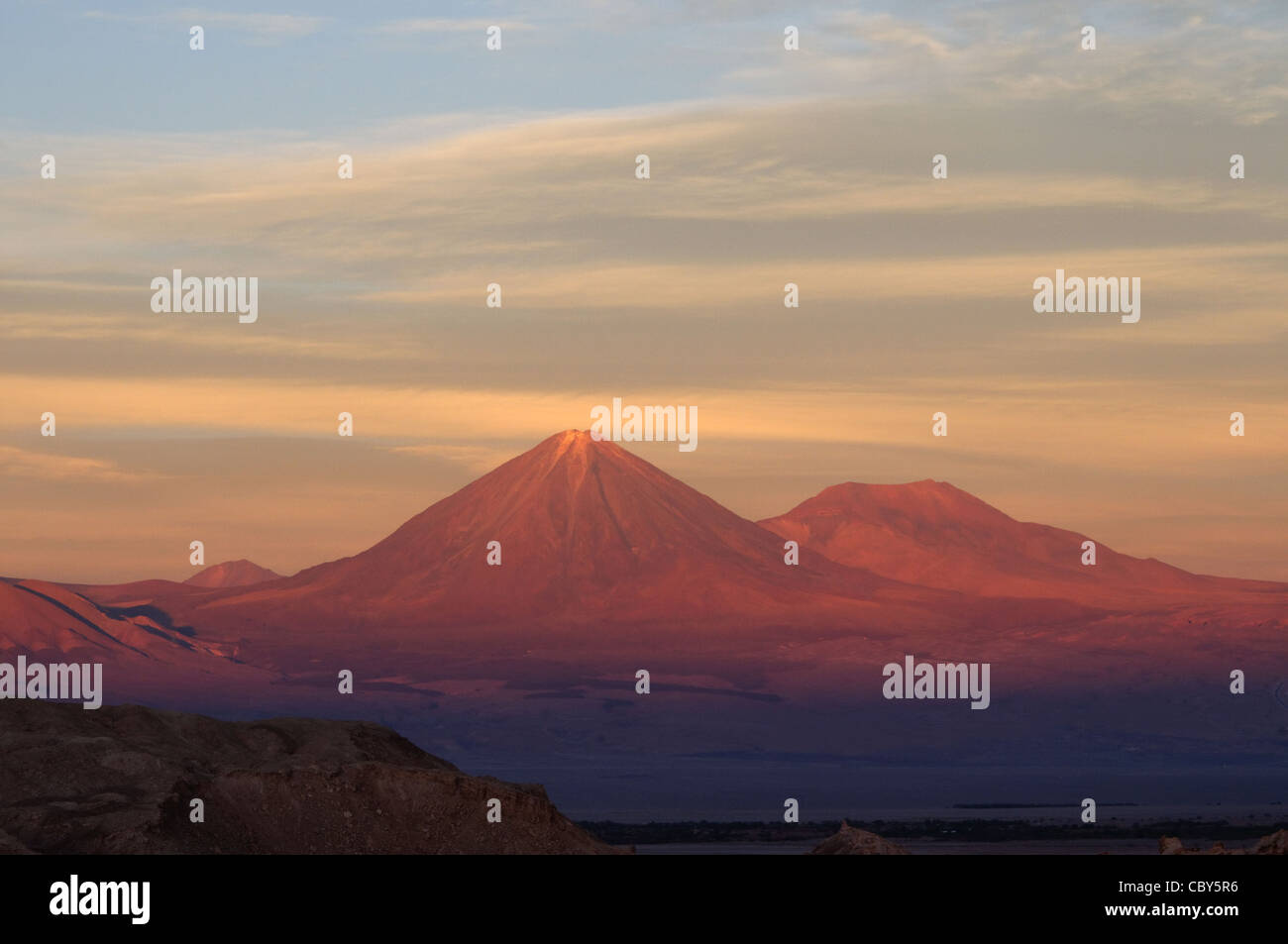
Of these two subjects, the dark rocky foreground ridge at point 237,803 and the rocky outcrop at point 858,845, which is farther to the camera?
the rocky outcrop at point 858,845

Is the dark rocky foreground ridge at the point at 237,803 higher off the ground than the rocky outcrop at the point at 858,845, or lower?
higher

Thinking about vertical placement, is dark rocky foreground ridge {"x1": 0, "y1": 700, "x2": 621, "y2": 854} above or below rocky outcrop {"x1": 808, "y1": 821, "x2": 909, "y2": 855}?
above

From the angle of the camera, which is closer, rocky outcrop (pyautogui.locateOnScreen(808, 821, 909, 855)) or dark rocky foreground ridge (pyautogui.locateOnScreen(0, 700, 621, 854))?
dark rocky foreground ridge (pyautogui.locateOnScreen(0, 700, 621, 854))
